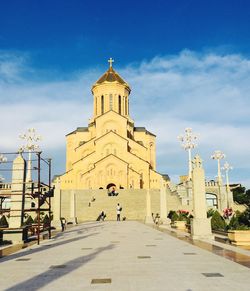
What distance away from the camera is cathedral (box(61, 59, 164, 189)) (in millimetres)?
49156

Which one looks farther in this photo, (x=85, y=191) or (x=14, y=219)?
(x=85, y=191)

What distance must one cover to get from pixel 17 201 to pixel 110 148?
39969 millimetres

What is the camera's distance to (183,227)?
20.6 m

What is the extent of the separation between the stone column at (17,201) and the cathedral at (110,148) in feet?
113

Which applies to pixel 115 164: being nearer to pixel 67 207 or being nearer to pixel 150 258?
pixel 67 207

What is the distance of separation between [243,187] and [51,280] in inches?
2229

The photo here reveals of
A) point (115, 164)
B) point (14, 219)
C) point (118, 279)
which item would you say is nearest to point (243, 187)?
point (115, 164)

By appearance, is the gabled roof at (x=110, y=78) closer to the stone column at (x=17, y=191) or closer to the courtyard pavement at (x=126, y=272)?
the stone column at (x=17, y=191)

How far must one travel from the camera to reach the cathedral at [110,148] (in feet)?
161

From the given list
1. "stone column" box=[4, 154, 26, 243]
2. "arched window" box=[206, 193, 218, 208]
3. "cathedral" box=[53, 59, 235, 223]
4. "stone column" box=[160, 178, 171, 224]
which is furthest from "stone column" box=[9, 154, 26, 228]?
"arched window" box=[206, 193, 218, 208]

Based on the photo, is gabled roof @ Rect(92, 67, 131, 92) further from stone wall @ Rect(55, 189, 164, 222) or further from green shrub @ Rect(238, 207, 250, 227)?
green shrub @ Rect(238, 207, 250, 227)

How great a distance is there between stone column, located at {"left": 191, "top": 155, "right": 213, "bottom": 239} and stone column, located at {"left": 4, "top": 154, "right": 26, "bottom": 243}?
7.25m

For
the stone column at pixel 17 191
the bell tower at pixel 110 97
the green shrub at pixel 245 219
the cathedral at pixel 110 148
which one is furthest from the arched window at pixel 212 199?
the stone column at pixel 17 191

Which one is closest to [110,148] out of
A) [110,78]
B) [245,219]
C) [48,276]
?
[110,78]
